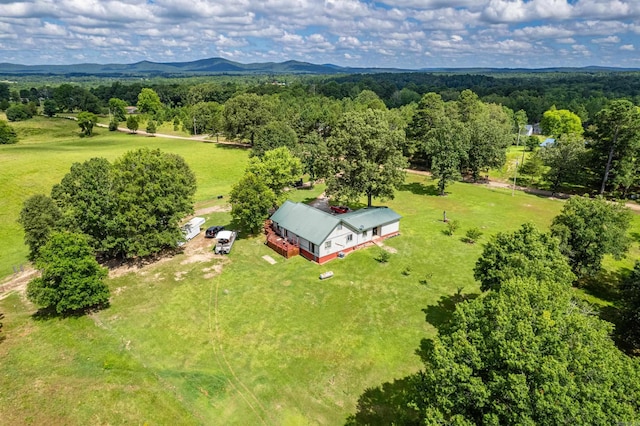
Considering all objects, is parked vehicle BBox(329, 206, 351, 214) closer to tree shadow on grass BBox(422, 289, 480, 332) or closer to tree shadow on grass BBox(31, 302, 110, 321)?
tree shadow on grass BBox(422, 289, 480, 332)

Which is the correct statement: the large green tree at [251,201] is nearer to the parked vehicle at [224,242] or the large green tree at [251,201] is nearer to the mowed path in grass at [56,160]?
the parked vehicle at [224,242]

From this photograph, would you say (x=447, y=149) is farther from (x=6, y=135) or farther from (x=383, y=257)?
(x=6, y=135)

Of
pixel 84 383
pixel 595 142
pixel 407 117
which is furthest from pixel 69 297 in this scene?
pixel 407 117

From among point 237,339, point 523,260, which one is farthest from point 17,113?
point 523,260

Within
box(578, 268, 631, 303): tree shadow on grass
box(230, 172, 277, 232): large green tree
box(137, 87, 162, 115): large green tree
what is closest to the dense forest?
box(137, 87, 162, 115): large green tree

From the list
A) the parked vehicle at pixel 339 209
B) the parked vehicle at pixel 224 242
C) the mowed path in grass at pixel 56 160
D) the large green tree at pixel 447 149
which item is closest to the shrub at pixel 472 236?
the parked vehicle at pixel 339 209

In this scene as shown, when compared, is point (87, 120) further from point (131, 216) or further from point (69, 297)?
point (69, 297)

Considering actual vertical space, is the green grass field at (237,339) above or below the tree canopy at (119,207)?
below
